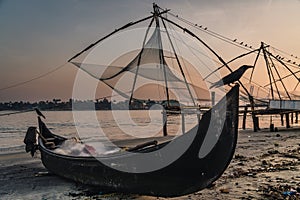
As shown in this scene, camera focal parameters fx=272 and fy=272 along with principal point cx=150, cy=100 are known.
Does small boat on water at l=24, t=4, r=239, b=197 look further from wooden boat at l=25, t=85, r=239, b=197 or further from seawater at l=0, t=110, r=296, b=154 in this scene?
seawater at l=0, t=110, r=296, b=154

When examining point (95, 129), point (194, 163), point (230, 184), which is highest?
point (194, 163)

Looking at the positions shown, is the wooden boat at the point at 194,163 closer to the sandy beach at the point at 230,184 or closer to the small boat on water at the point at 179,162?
the small boat on water at the point at 179,162

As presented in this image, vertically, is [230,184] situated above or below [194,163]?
below

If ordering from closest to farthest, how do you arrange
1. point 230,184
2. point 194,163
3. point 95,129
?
1. point 194,163
2. point 230,184
3. point 95,129

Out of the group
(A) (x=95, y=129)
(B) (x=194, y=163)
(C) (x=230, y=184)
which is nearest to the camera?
(B) (x=194, y=163)

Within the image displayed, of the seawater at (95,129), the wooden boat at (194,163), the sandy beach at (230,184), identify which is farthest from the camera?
the seawater at (95,129)

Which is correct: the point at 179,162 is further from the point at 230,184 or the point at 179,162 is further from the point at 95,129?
the point at 95,129

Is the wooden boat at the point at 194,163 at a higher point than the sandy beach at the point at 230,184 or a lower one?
higher

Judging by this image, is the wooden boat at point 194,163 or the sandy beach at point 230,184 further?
the sandy beach at point 230,184

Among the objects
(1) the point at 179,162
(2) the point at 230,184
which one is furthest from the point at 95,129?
(1) the point at 179,162

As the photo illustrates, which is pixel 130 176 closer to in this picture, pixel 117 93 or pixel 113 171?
pixel 113 171

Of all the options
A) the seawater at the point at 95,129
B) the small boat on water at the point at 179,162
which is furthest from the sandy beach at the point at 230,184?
the seawater at the point at 95,129

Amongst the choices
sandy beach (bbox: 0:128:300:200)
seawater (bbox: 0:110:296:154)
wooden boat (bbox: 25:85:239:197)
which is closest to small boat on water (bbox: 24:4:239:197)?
wooden boat (bbox: 25:85:239:197)

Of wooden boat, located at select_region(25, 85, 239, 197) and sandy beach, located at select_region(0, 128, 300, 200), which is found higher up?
wooden boat, located at select_region(25, 85, 239, 197)
